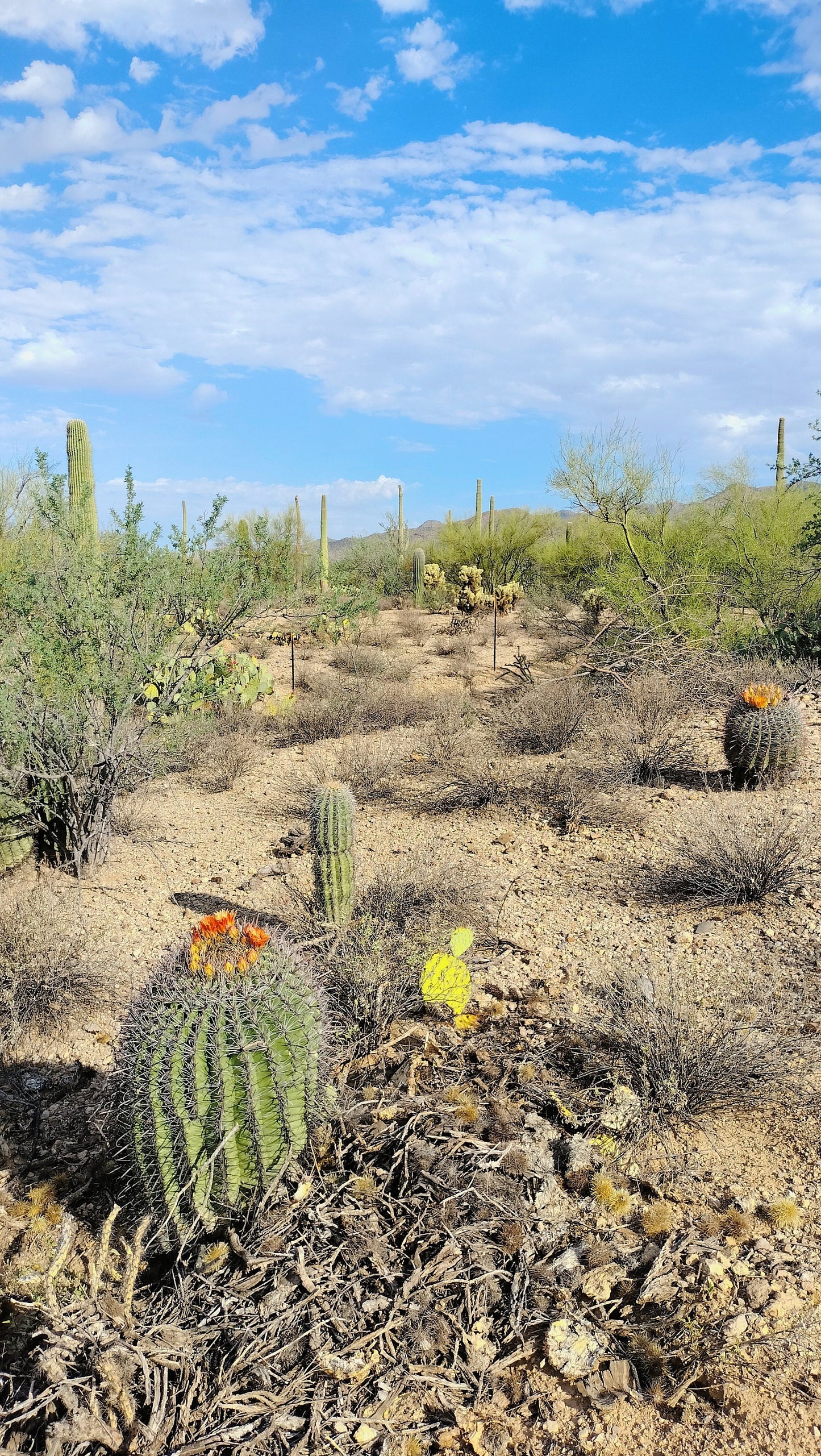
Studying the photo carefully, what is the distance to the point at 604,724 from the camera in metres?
8.29

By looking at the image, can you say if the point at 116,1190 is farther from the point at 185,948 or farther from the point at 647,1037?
the point at 647,1037

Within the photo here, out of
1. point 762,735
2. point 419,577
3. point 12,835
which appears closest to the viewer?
point 12,835

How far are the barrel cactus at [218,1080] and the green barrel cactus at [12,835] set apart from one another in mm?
3578

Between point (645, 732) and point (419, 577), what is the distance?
52.7ft

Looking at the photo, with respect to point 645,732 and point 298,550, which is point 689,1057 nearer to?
point 645,732

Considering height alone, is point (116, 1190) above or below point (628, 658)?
below

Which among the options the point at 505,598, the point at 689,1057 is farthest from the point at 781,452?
the point at 689,1057

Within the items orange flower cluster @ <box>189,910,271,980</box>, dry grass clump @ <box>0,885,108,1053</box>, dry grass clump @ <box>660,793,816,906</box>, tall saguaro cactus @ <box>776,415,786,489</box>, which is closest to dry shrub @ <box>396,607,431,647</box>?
tall saguaro cactus @ <box>776,415,786,489</box>

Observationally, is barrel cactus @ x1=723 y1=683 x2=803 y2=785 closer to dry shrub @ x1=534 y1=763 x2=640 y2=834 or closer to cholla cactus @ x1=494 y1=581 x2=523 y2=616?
dry shrub @ x1=534 y1=763 x2=640 y2=834

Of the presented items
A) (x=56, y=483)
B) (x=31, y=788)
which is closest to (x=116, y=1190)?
(x=31, y=788)

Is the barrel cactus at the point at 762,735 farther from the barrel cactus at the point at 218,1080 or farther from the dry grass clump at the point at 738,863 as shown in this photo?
the barrel cactus at the point at 218,1080

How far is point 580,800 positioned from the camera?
22.3 feet

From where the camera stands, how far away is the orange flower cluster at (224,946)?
275 centimetres

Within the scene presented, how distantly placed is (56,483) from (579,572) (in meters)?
15.4
